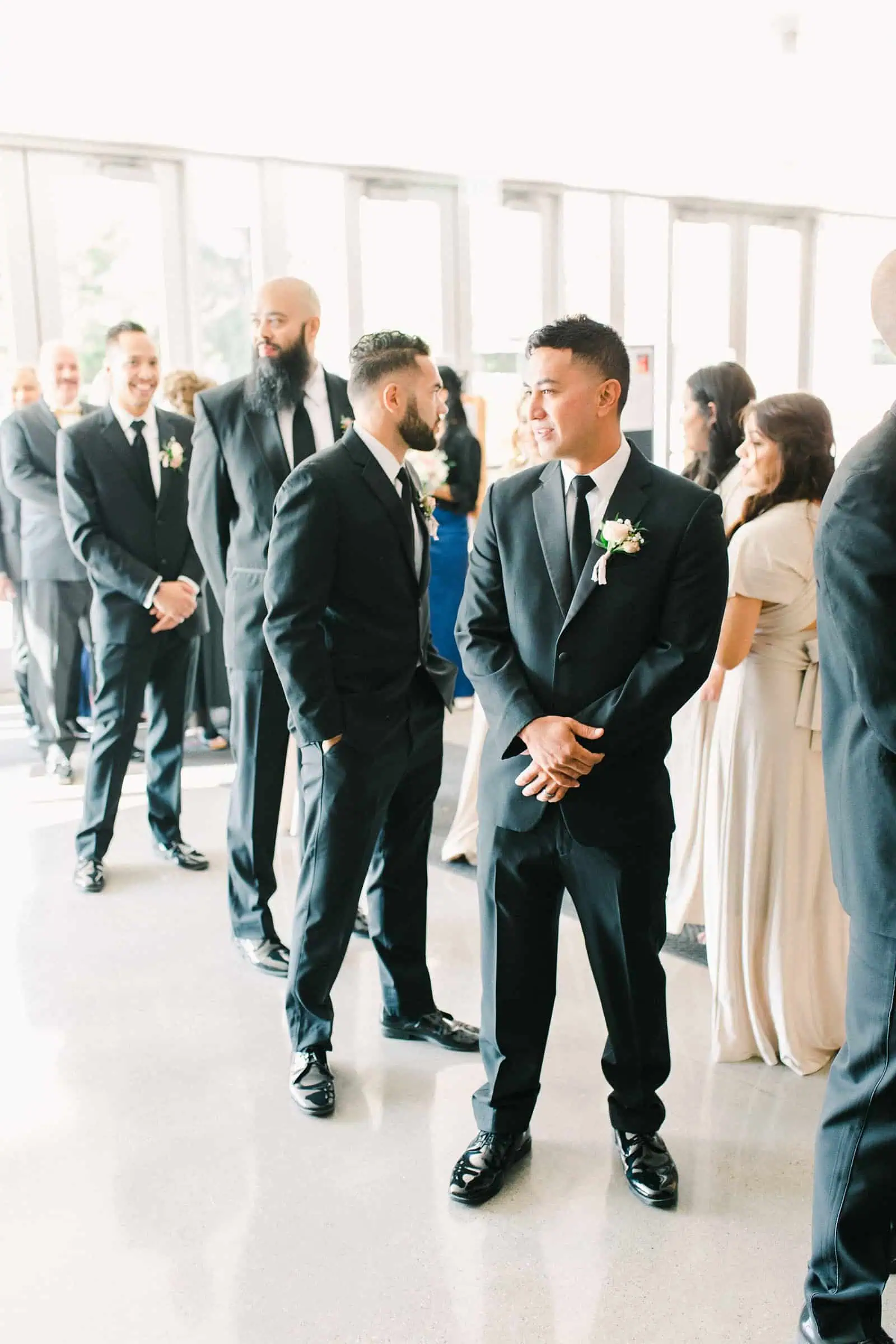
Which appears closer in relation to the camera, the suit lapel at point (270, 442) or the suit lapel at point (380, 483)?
the suit lapel at point (380, 483)

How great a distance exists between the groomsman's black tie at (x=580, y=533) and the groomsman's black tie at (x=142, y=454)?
2594 mm

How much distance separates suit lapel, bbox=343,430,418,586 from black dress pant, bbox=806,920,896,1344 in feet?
4.88

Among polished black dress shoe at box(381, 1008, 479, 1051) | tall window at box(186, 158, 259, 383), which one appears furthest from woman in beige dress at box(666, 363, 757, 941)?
tall window at box(186, 158, 259, 383)

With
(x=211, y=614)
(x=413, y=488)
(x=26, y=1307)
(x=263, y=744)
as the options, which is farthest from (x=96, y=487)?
(x=26, y=1307)

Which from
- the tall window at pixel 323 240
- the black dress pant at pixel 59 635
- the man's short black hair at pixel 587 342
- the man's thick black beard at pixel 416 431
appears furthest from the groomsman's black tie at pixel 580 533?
the tall window at pixel 323 240

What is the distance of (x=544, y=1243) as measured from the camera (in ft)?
8.16

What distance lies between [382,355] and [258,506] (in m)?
0.99

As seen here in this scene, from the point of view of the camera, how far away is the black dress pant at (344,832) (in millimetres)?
3047

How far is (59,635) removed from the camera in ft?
21.3

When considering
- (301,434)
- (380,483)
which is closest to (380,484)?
(380,483)

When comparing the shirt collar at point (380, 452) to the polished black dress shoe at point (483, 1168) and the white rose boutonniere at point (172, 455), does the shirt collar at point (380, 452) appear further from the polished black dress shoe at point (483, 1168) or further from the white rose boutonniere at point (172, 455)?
the white rose boutonniere at point (172, 455)

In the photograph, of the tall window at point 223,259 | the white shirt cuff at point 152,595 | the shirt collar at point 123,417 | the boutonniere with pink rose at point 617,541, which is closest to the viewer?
the boutonniere with pink rose at point 617,541

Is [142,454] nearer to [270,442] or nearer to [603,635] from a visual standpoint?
[270,442]

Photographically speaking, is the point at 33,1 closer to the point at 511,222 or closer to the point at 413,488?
the point at 413,488
